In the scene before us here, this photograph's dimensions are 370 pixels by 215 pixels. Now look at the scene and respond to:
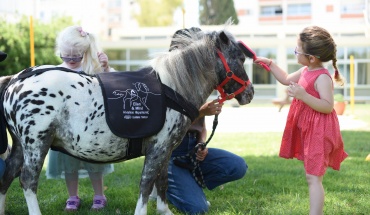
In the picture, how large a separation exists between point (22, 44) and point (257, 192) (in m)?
24.1

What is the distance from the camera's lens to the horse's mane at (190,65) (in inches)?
147

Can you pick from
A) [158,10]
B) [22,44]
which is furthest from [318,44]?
[158,10]

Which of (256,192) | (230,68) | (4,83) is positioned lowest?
(256,192)

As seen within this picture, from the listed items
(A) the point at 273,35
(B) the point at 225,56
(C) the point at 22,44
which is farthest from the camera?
(A) the point at 273,35

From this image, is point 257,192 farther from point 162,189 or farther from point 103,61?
point 103,61

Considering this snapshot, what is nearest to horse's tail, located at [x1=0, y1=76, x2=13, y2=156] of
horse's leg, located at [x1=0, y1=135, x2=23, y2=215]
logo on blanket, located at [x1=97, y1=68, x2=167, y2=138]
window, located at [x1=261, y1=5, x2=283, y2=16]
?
horse's leg, located at [x1=0, y1=135, x2=23, y2=215]

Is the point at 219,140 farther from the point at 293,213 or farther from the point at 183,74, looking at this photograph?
the point at 183,74

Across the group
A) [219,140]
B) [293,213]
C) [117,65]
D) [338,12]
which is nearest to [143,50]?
[117,65]

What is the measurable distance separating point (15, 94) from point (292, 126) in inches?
87.8

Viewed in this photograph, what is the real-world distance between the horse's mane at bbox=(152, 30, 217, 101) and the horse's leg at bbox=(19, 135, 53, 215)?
1004 millimetres

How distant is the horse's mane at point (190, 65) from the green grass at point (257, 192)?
1.29 metres

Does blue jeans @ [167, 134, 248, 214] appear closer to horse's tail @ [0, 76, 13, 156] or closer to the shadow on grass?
the shadow on grass

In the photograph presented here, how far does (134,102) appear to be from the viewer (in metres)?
3.56

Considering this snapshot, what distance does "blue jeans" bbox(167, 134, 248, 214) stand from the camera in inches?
180
